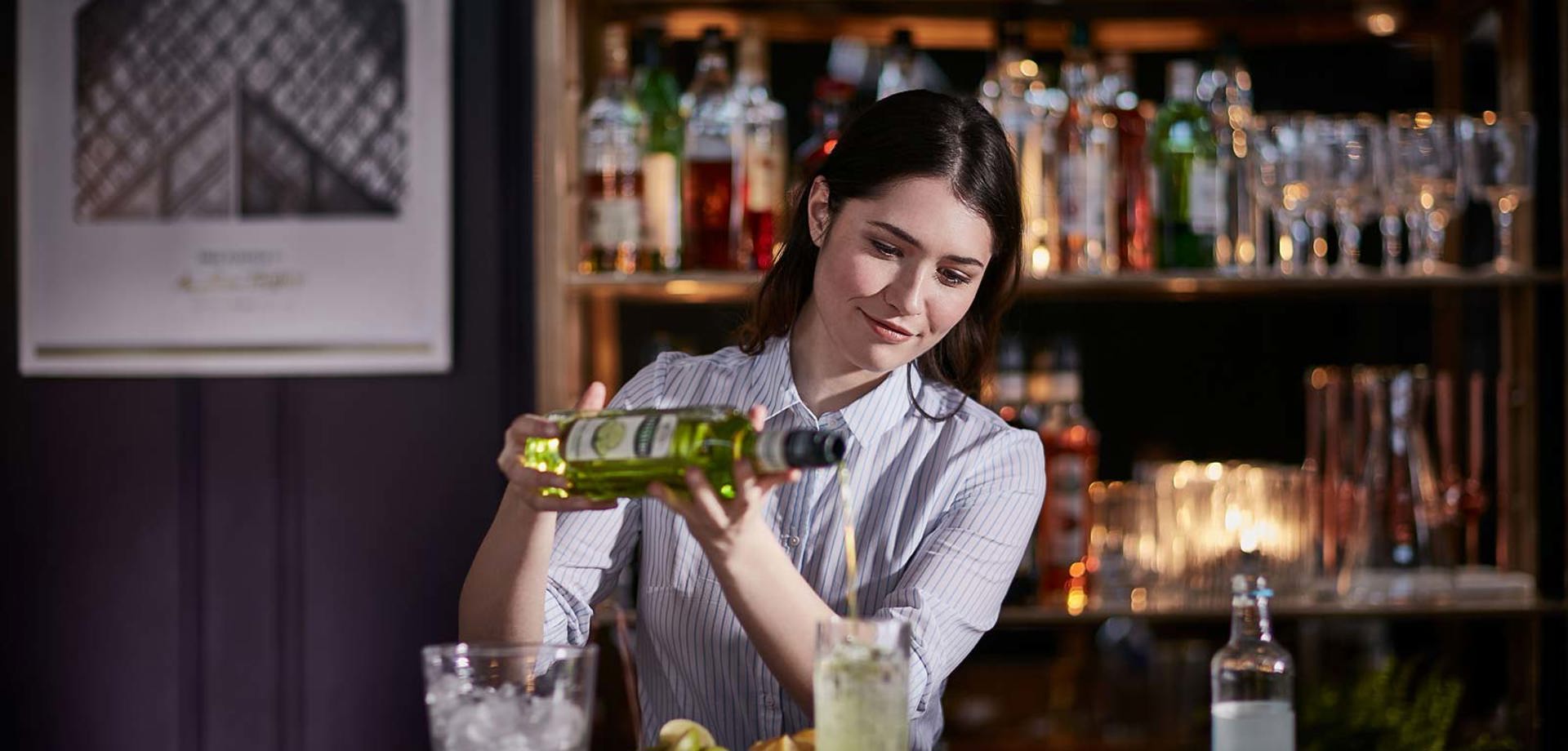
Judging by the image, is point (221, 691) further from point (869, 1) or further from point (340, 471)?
point (869, 1)

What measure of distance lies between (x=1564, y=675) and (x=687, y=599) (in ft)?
5.14

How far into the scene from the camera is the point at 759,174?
87.4 inches

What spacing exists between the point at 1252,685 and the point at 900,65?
1273 millimetres

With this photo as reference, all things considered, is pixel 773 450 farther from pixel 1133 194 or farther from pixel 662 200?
pixel 1133 194

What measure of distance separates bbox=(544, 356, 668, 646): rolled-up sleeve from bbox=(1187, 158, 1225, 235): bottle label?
3.68 ft

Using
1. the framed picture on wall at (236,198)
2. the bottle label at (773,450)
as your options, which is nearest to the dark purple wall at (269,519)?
the framed picture on wall at (236,198)

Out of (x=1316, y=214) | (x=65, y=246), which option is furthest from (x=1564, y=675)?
(x=65, y=246)

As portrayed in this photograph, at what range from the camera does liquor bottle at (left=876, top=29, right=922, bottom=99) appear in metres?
2.19

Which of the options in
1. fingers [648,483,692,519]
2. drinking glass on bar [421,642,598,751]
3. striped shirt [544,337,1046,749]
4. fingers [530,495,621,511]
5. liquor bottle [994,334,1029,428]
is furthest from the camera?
liquor bottle [994,334,1029,428]

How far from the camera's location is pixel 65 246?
7.82 feet

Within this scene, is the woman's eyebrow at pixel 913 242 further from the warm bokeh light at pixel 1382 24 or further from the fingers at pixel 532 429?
the warm bokeh light at pixel 1382 24

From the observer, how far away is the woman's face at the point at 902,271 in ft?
4.26

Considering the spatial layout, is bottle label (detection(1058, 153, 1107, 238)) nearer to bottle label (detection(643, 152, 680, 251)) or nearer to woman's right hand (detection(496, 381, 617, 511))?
bottle label (detection(643, 152, 680, 251))

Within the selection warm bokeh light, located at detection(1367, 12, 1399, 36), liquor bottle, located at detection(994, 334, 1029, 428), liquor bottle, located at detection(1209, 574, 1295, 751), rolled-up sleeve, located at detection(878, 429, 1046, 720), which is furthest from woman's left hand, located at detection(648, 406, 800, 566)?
warm bokeh light, located at detection(1367, 12, 1399, 36)
